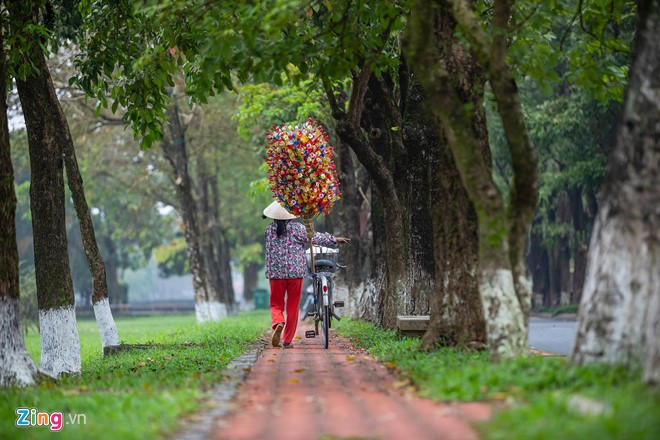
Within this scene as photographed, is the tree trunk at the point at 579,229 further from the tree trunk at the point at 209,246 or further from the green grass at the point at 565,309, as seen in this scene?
the tree trunk at the point at 209,246

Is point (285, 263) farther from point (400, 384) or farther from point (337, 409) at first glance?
point (337, 409)

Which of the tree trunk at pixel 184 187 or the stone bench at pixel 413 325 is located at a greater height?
the tree trunk at pixel 184 187

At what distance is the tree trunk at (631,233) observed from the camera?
337 inches

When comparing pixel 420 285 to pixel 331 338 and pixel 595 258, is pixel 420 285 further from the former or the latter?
pixel 595 258

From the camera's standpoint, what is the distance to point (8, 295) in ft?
38.2

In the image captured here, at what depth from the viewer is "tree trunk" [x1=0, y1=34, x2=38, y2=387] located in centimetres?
1148

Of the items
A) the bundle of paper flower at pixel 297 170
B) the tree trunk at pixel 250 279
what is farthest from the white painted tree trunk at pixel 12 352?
the tree trunk at pixel 250 279

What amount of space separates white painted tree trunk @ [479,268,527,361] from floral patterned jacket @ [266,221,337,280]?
572cm

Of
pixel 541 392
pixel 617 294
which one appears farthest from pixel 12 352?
pixel 617 294

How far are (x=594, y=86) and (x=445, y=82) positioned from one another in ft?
11.5

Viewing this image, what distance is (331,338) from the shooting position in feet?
62.7

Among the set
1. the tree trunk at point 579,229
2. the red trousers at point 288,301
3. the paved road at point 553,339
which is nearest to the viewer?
the red trousers at point 288,301

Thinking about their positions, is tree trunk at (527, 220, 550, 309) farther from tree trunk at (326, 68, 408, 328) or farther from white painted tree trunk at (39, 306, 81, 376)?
white painted tree trunk at (39, 306, 81, 376)

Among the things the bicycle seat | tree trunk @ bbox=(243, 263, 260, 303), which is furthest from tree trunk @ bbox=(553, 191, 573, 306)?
the bicycle seat
